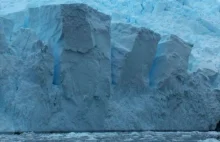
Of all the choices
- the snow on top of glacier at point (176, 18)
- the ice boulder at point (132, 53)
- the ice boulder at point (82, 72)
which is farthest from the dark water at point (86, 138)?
the snow on top of glacier at point (176, 18)

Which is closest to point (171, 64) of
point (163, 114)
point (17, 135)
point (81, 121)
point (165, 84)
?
point (165, 84)

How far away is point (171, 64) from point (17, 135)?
2547 millimetres

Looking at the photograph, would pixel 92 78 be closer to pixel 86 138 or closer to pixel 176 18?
pixel 86 138

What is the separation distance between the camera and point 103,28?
16.6ft

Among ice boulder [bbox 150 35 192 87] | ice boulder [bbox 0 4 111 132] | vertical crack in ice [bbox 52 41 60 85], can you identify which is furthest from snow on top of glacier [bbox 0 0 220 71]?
vertical crack in ice [bbox 52 41 60 85]

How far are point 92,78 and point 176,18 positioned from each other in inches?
109

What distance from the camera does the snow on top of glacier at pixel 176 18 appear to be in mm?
6199

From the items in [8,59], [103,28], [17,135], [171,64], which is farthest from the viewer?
[171,64]

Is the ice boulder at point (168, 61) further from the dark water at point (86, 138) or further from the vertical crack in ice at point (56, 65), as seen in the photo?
the vertical crack in ice at point (56, 65)

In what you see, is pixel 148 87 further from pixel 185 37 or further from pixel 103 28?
pixel 185 37

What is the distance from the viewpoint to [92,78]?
4.79 metres

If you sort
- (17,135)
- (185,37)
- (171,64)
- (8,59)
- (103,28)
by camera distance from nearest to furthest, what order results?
(17,135)
(8,59)
(103,28)
(171,64)
(185,37)

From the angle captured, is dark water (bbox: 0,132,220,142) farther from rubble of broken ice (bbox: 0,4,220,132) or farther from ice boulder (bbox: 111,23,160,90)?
ice boulder (bbox: 111,23,160,90)

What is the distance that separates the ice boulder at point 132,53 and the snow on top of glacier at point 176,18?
102 centimetres
